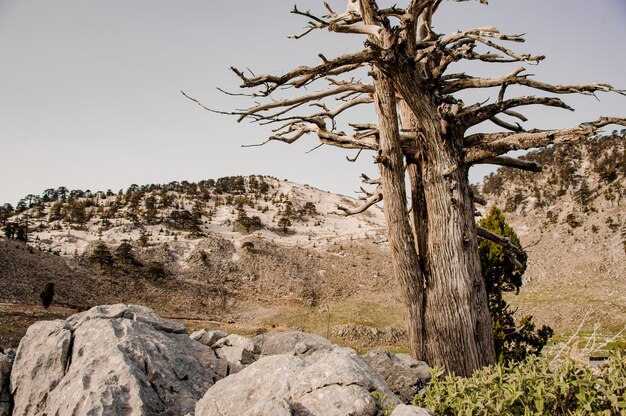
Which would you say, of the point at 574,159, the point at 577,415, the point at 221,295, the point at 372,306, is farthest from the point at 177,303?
the point at 574,159

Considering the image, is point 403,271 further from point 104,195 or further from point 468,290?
point 104,195

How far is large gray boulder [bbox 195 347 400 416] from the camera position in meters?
3.00

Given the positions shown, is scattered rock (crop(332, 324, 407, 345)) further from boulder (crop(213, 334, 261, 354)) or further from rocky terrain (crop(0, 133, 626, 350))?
boulder (crop(213, 334, 261, 354))

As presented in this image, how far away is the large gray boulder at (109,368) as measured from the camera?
176 inches

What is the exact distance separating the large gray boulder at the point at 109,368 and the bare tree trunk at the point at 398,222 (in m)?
2.94

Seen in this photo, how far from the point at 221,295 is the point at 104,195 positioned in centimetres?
2707

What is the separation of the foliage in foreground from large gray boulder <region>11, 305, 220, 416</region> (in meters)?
3.12

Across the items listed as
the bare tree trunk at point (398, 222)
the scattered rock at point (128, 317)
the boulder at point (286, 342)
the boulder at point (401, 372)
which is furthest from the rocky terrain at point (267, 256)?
the bare tree trunk at point (398, 222)

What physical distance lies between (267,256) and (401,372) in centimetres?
3604

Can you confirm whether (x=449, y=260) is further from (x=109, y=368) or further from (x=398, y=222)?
(x=109, y=368)

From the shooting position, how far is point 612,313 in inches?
1079

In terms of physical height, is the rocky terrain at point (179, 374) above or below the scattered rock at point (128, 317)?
below

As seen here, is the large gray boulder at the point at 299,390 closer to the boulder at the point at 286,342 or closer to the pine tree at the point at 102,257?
the boulder at the point at 286,342

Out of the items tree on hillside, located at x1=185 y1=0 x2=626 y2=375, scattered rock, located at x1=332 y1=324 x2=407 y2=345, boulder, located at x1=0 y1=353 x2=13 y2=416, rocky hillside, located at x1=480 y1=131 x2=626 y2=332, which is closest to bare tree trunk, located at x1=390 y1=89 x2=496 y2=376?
tree on hillside, located at x1=185 y1=0 x2=626 y2=375
